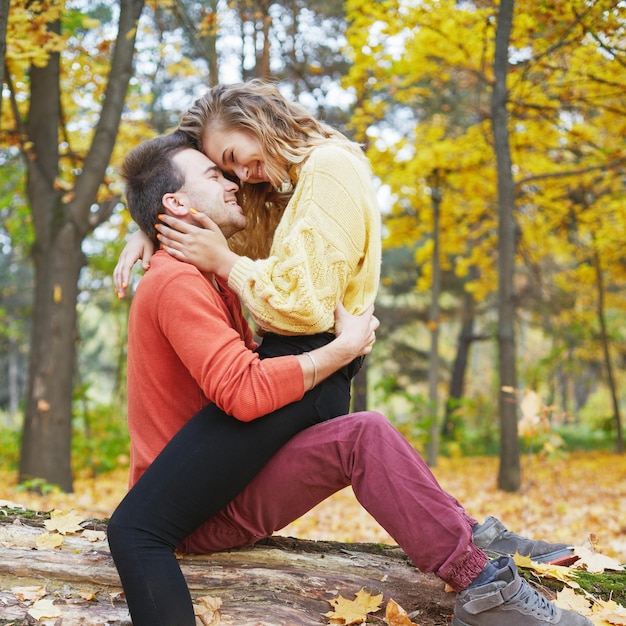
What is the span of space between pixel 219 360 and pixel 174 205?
2.17ft

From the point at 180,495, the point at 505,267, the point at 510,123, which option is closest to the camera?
the point at 180,495

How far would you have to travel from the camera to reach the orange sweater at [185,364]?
2045mm

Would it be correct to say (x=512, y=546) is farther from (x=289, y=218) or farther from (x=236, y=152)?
(x=236, y=152)

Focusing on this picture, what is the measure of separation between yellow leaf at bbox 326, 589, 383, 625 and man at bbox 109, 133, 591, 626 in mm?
320

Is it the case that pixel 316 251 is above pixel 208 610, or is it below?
above

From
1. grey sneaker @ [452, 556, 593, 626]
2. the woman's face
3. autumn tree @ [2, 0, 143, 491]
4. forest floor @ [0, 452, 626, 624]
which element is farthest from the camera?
autumn tree @ [2, 0, 143, 491]

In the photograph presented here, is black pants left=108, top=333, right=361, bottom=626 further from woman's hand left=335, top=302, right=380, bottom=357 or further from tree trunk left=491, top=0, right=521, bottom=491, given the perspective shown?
tree trunk left=491, top=0, right=521, bottom=491

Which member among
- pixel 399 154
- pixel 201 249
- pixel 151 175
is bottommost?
pixel 201 249

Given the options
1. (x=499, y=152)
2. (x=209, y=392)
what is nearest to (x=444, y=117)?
(x=499, y=152)

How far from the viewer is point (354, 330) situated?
2.28m

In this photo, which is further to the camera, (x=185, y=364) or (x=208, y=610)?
(x=208, y=610)

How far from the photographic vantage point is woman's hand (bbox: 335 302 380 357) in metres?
2.25

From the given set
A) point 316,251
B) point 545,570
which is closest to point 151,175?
point 316,251

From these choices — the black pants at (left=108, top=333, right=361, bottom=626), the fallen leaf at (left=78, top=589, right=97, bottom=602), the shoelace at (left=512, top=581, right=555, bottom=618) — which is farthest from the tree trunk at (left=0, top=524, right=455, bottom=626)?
the shoelace at (left=512, top=581, right=555, bottom=618)
